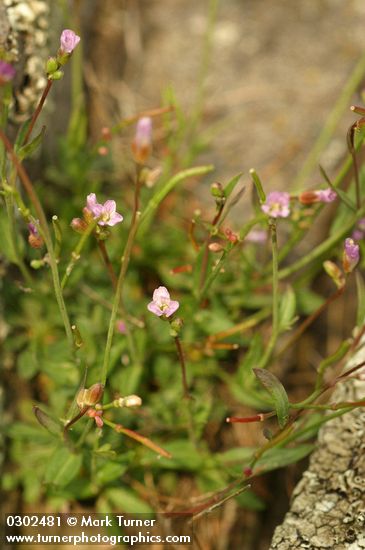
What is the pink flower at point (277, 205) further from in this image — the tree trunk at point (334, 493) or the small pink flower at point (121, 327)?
the small pink flower at point (121, 327)

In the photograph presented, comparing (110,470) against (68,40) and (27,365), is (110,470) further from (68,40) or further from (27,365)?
(68,40)

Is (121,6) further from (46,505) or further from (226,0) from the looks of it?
(46,505)

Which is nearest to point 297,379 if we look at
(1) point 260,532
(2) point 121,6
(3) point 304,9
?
(1) point 260,532

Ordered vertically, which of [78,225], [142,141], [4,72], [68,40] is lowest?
[78,225]

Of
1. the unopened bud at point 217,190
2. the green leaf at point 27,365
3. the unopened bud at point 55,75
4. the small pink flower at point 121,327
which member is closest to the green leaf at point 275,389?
the unopened bud at point 217,190

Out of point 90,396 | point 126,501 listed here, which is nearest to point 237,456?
point 126,501
